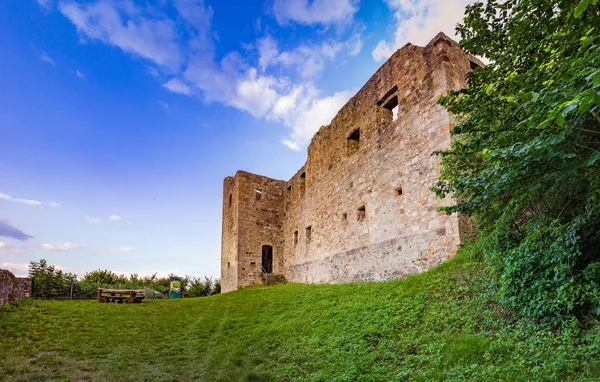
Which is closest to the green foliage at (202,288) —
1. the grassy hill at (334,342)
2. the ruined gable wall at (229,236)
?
the ruined gable wall at (229,236)

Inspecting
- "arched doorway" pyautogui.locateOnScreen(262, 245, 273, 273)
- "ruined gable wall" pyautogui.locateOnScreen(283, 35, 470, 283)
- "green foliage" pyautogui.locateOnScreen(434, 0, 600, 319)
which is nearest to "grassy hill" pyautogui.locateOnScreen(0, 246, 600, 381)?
"green foliage" pyautogui.locateOnScreen(434, 0, 600, 319)

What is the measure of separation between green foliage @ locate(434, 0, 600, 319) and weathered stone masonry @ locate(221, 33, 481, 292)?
346 centimetres

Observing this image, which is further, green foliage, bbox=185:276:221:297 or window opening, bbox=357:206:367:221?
green foliage, bbox=185:276:221:297

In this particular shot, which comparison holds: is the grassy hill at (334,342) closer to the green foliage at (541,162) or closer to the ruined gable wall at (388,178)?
the green foliage at (541,162)

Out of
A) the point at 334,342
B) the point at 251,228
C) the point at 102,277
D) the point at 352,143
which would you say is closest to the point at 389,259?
the point at 334,342

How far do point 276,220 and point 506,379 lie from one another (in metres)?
18.8

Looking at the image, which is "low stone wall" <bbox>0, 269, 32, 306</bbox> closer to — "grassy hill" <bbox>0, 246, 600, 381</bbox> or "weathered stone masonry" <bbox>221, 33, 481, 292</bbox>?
"grassy hill" <bbox>0, 246, 600, 381</bbox>

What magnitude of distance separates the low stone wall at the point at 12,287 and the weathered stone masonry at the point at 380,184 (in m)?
9.77

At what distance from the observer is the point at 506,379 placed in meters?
3.29

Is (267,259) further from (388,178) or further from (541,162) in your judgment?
(541,162)

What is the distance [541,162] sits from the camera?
159 inches

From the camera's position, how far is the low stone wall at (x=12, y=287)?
10559mm

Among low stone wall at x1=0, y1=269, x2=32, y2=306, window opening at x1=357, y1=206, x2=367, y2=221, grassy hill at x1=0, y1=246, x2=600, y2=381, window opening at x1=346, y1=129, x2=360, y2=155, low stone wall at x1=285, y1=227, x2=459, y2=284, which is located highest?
window opening at x1=346, y1=129, x2=360, y2=155

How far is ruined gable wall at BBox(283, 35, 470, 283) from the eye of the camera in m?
9.27
